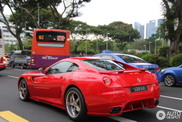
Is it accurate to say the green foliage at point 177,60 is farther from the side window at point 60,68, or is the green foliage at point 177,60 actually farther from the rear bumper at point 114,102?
the rear bumper at point 114,102

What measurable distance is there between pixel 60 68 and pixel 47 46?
431 inches

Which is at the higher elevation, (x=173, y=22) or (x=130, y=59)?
(x=173, y=22)

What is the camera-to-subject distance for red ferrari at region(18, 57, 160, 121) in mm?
4543

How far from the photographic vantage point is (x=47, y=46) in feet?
54.3

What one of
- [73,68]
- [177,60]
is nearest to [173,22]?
[177,60]

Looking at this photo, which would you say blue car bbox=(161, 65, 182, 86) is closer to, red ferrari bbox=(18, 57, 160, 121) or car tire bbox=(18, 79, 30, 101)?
red ferrari bbox=(18, 57, 160, 121)

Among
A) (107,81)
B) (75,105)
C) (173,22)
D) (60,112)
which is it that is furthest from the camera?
(173,22)

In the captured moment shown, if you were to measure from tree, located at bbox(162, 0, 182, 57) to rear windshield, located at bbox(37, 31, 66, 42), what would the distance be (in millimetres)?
9024

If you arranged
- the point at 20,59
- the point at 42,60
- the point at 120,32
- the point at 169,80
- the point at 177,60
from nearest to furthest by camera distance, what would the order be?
the point at 169,80, the point at 42,60, the point at 177,60, the point at 20,59, the point at 120,32

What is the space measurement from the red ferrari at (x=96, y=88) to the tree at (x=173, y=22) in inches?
596

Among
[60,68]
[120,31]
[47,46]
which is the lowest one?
[60,68]

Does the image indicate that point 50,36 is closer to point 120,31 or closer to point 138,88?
point 138,88

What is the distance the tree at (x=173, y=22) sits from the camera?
1966 cm

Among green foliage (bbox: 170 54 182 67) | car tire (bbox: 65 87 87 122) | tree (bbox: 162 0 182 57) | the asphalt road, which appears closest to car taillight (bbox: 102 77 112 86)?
car tire (bbox: 65 87 87 122)
